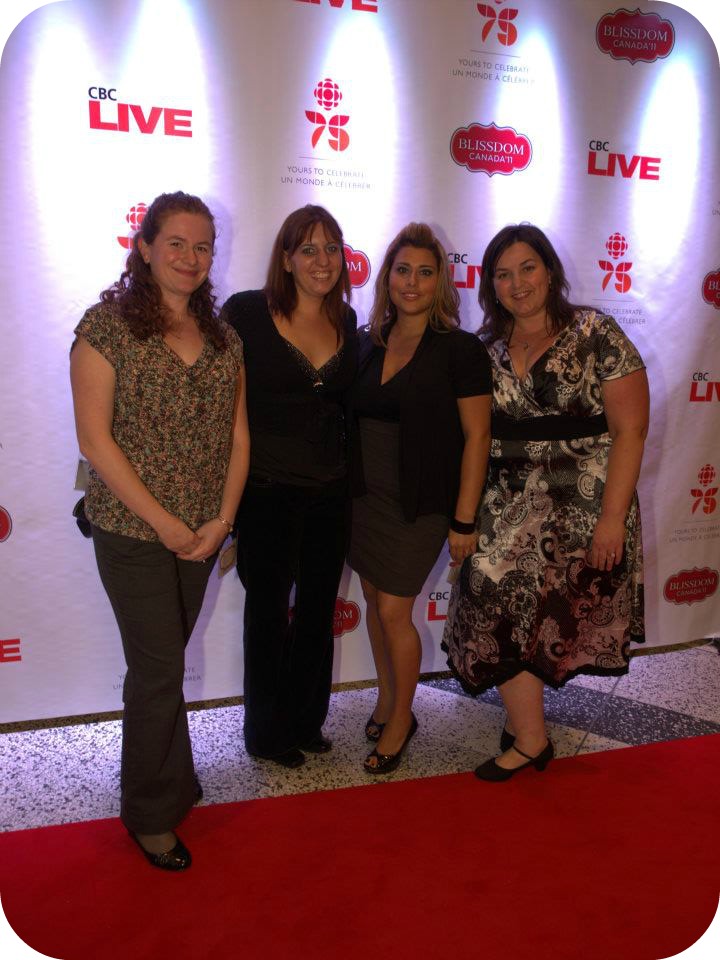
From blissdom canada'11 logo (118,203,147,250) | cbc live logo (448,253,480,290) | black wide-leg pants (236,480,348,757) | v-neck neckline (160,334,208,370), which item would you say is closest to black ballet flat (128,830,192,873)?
black wide-leg pants (236,480,348,757)

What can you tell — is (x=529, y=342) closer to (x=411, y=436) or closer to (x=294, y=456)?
(x=411, y=436)

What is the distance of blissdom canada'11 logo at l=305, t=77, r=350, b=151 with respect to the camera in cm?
265

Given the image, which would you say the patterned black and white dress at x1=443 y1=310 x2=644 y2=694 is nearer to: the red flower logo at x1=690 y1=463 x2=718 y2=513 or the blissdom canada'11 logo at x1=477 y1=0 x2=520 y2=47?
the red flower logo at x1=690 y1=463 x2=718 y2=513

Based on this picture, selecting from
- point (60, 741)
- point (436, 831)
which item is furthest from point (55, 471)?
point (436, 831)

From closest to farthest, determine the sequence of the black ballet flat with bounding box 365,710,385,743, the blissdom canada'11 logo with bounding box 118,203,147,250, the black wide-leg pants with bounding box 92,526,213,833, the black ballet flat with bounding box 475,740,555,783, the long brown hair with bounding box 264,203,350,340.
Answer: the black wide-leg pants with bounding box 92,526,213,833
the long brown hair with bounding box 264,203,350,340
the black ballet flat with bounding box 475,740,555,783
the blissdom canada'11 logo with bounding box 118,203,147,250
the black ballet flat with bounding box 365,710,385,743

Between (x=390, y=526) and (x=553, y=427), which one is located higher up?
(x=553, y=427)

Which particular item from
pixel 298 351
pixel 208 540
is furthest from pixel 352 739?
pixel 298 351

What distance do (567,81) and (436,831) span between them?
2712 mm

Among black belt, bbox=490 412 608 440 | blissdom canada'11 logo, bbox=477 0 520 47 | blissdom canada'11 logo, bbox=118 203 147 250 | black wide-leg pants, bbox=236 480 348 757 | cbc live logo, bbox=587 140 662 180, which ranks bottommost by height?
black wide-leg pants, bbox=236 480 348 757

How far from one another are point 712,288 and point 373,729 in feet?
7.56

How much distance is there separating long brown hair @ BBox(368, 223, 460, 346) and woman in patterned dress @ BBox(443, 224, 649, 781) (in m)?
0.14

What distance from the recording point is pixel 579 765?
2.53 meters

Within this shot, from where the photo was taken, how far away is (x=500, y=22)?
282cm

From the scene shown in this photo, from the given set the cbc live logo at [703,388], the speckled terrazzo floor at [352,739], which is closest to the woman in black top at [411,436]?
the speckled terrazzo floor at [352,739]
